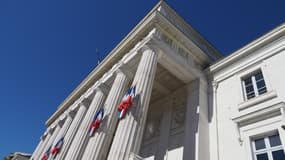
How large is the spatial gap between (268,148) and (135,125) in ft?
18.5

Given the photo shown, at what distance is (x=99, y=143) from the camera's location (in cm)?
980

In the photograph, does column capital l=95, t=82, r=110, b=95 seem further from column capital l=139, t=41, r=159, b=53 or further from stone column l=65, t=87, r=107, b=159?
column capital l=139, t=41, r=159, b=53

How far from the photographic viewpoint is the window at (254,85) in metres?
10.6

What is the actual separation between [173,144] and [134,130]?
18.2ft

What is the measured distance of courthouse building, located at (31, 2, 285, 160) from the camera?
8.77 m

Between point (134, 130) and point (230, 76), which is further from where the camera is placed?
point (230, 76)

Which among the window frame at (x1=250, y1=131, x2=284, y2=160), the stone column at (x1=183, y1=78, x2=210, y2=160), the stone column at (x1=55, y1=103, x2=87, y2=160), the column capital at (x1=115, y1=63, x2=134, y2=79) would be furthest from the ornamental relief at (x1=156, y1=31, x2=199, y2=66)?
the stone column at (x1=55, y1=103, x2=87, y2=160)

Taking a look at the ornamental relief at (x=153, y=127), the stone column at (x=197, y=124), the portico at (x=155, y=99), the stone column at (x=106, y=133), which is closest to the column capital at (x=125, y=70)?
the portico at (x=155, y=99)

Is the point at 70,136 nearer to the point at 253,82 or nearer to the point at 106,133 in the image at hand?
the point at 106,133

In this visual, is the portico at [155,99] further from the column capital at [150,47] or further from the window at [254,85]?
the window at [254,85]

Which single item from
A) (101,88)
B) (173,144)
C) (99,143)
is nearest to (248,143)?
(173,144)

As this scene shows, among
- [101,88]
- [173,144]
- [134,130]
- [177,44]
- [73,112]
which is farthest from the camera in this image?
[73,112]

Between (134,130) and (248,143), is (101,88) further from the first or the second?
(248,143)

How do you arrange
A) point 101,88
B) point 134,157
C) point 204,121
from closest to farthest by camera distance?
1. point 134,157
2. point 204,121
3. point 101,88
